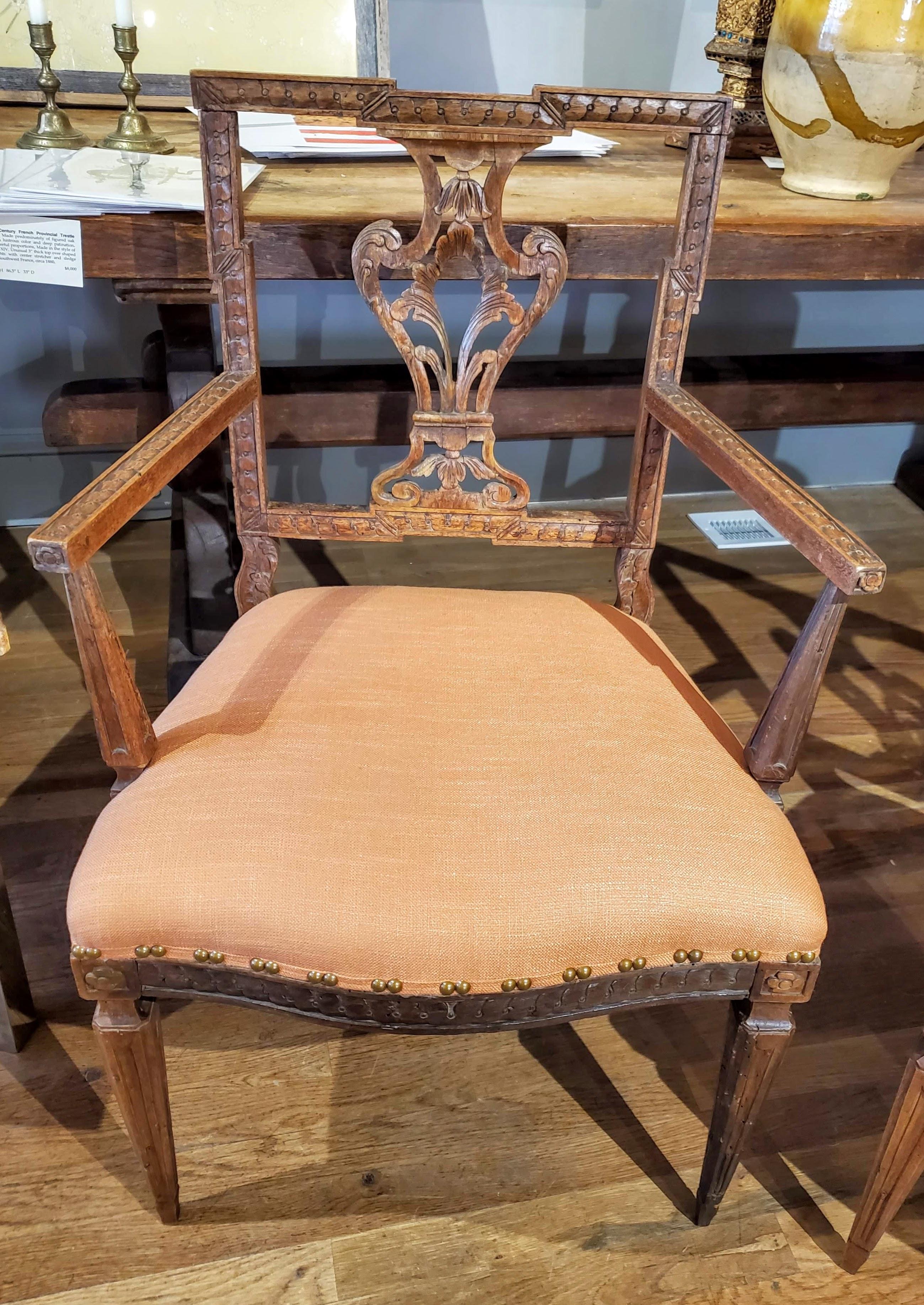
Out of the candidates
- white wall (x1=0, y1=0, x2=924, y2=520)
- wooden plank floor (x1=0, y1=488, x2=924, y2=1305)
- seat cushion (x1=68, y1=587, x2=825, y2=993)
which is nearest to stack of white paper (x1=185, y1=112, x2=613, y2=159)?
white wall (x1=0, y1=0, x2=924, y2=520)

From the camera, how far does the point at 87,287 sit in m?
1.87

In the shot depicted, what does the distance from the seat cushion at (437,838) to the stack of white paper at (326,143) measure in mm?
777

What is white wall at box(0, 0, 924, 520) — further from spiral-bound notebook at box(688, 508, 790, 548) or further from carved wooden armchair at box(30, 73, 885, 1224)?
carved wooden armchair at box(30, 73, 885, 1224)

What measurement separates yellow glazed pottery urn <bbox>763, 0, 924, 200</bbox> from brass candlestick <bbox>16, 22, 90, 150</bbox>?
0.91m

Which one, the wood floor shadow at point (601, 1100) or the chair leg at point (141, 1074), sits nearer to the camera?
the chair leg at point (141, 1074)

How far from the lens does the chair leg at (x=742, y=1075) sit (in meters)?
0.82

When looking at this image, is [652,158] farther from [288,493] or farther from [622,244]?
[288,493]

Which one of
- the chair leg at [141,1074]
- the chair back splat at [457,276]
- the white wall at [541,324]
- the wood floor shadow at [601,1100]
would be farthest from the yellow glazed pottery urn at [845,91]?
the chair leg at [141,1074]

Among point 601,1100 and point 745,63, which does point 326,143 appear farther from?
point 601,1100

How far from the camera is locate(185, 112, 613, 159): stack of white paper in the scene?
4.32ft

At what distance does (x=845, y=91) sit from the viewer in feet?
3.97

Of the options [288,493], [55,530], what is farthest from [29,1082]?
[288,493]

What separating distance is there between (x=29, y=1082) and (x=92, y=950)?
1.59 feet

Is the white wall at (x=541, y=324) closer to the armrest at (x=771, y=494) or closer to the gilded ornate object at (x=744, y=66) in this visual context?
the gilded ornate object at (x=744, y=66)
